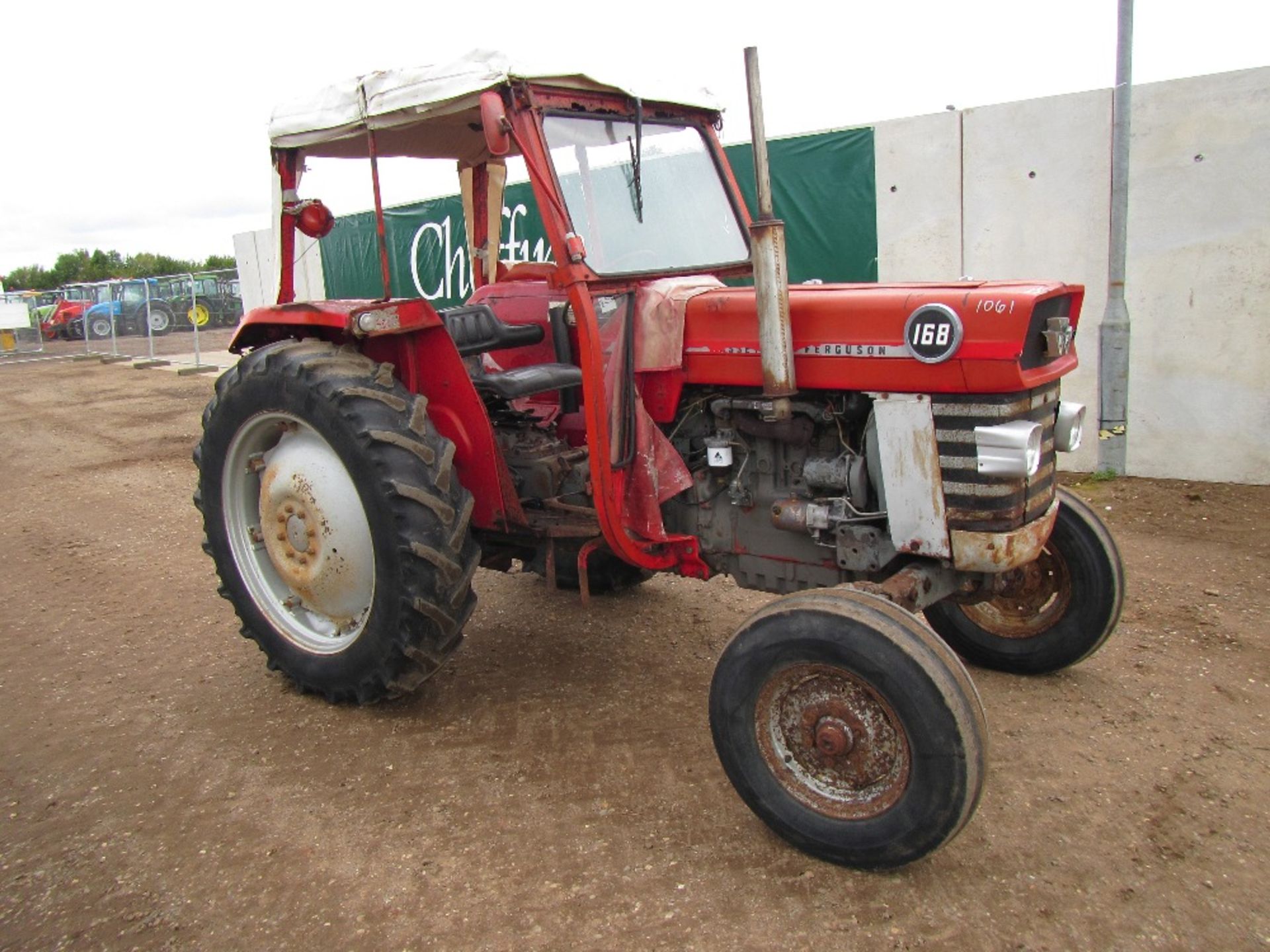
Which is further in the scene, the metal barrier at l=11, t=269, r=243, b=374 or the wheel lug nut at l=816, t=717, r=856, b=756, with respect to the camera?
the metal barrier at l=11, t=269, r=243, b=374

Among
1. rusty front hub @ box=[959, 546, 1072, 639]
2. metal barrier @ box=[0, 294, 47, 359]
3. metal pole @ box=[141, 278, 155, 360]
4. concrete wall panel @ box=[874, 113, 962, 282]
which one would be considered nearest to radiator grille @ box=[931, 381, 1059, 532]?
rusty front hub @ box=[959, 546, 1072, 639]

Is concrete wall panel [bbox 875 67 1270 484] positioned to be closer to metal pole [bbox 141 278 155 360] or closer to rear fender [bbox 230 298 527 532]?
rear fender [bbox 230 298 527 532]

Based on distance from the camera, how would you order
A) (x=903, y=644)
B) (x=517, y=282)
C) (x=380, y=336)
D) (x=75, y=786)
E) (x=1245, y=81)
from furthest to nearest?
1. (x=1245, y=81)
2. (x=517, y=282)
3. (x=380, y=336)
4. (x=75, y=786)
5. (x=903, y=644)

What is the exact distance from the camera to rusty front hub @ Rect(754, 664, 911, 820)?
8.80 feet

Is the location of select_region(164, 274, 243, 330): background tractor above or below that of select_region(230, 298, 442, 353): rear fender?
above

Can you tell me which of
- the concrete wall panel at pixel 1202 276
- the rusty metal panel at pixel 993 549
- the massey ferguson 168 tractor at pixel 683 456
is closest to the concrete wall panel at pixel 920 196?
the concrete wall panel at pixel 1202 276

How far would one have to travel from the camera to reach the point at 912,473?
2.99m

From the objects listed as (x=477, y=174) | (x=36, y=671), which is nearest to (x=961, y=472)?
(x=477, y=174)

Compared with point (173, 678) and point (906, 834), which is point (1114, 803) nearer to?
point (906, 834)

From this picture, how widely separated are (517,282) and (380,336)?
0.93 meters

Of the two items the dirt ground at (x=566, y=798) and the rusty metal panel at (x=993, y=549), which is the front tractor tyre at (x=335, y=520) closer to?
the dirt ground at (x=566, y=798)

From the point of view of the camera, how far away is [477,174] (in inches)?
184

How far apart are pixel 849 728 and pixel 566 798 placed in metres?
0.99

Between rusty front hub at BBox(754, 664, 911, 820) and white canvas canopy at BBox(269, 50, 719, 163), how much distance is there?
2.12m
